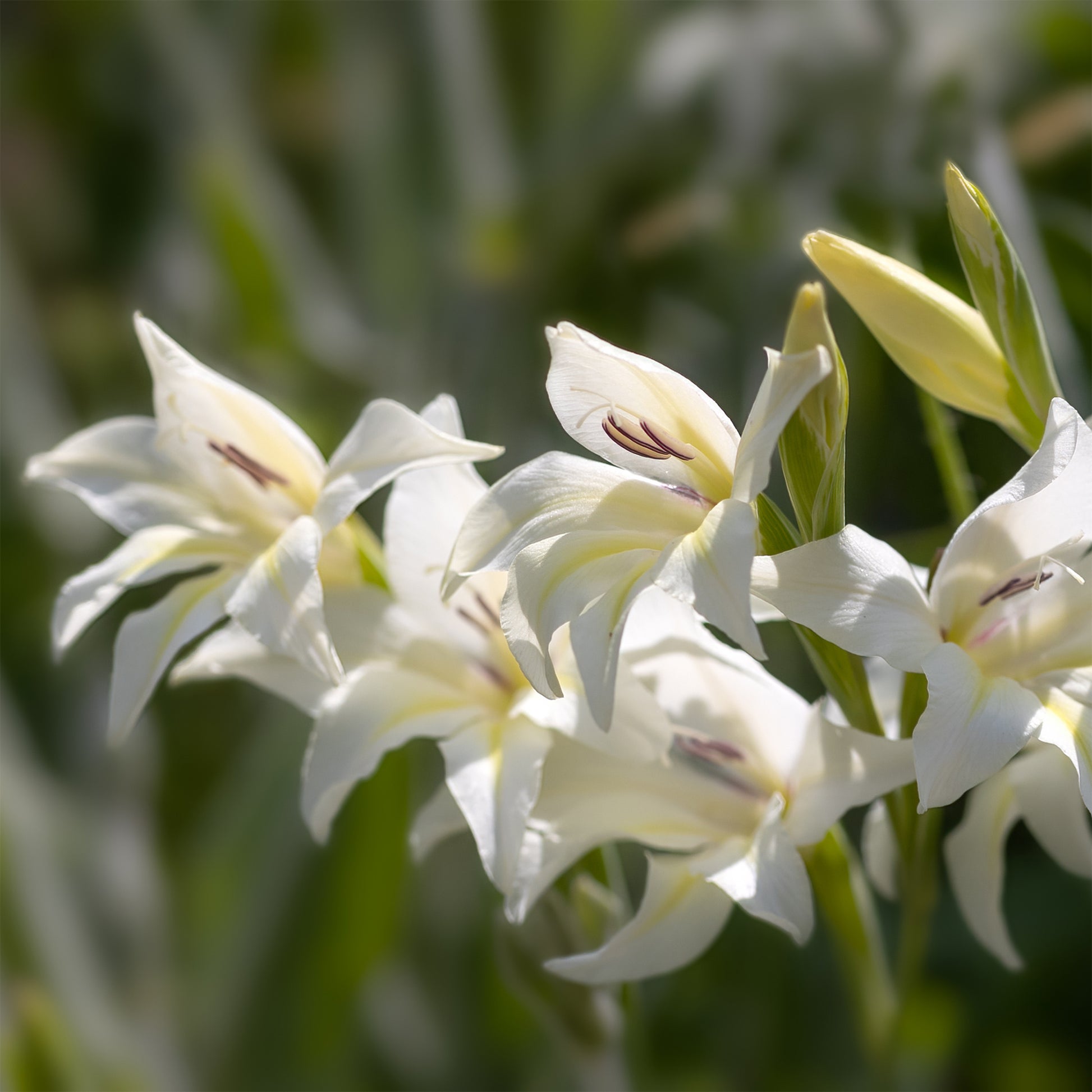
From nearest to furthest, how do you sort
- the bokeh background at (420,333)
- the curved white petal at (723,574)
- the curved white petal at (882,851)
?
the curved white petal at (723,574) → the curved white petal at (882,851) → the bokeh background at (420,333)

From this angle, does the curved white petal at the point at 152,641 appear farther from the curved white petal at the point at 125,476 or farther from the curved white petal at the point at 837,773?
the curved white petal at the point at 837,773

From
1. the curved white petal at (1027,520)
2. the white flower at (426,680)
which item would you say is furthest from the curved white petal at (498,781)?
the curved white petal at (1027,520)

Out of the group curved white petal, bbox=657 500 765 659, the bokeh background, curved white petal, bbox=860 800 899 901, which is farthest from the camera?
the bokeh background

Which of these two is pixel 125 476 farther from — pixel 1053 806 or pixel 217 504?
pixel 1053 806

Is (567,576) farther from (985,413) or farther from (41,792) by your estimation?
(41,792)

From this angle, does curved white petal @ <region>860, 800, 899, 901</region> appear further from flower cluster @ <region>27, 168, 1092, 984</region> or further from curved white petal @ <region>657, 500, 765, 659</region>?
curved white petal @ <region>657, 500, 765, 659</region>

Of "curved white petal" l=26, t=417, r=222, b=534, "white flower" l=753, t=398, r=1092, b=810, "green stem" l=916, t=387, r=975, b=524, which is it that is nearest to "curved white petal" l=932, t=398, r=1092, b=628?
"white flower" l=753, t=398, r=1092, b=810

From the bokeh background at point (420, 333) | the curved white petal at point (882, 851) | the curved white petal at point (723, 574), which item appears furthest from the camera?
the bokeh background at point (420, 333)
